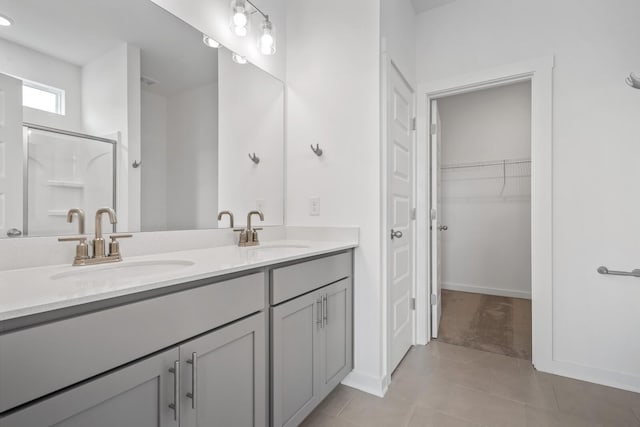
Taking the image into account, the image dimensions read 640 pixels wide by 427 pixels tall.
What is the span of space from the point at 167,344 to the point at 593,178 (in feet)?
Answer: 7.96

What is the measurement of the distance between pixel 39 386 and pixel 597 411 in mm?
2368

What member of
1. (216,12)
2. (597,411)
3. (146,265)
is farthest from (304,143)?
(597,411)

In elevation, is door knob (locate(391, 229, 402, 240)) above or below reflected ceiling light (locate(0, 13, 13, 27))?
below

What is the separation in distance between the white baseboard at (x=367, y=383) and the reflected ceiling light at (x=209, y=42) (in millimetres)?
2033

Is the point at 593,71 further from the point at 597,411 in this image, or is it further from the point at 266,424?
the point at 266,424

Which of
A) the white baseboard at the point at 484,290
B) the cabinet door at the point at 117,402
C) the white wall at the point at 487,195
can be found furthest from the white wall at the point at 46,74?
the white baseboard at the point at 484,290

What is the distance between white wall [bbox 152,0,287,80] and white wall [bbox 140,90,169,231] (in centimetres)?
45

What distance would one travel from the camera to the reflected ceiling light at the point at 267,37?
1856 millimetres

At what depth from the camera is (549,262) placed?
6.68 feet

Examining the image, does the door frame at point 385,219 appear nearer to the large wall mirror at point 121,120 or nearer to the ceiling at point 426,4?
the large wall mirror at point 121,120

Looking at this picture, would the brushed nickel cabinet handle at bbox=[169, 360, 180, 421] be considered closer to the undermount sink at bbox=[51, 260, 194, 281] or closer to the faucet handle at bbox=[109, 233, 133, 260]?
the undermount sink at bbox=[51, 260, 194, 281]

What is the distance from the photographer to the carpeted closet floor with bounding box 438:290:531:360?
244 cm

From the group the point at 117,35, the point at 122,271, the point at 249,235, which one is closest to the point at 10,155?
the point at 122,271

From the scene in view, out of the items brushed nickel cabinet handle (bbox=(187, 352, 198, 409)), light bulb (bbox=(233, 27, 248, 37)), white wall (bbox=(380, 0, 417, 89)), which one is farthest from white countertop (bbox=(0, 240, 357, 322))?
white wall (bbox=(380, 0, 417, 89))
